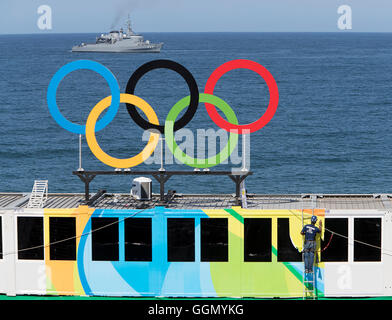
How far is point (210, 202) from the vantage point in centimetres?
2303

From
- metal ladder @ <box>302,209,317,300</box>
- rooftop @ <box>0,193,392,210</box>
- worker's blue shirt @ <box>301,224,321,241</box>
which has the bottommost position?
→ metal ladder @ <box>302,209,317,300</box>

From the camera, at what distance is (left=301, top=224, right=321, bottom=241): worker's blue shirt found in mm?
20203

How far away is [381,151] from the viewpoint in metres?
79.9

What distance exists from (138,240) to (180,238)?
1160 mm

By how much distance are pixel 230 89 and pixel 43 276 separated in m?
107

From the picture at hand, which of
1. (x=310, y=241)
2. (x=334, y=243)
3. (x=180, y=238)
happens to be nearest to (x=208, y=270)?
(x=180, y=238)

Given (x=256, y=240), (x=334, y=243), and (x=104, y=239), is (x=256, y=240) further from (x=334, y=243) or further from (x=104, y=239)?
(x=104, y=239)

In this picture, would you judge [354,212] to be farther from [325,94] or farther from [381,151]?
[325,94]

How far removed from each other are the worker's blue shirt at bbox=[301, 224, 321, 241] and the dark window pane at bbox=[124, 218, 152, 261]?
4.21 m

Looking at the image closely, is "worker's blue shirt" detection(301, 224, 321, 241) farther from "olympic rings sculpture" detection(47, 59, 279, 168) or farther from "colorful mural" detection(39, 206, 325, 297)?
"olympic rings sculpture" detection(47, 59, 279, 168)

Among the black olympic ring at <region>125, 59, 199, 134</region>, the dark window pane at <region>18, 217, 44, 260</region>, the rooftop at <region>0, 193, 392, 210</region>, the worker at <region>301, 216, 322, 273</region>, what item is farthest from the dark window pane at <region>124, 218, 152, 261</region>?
the worker at <region>301, 216, 322, 273</region>

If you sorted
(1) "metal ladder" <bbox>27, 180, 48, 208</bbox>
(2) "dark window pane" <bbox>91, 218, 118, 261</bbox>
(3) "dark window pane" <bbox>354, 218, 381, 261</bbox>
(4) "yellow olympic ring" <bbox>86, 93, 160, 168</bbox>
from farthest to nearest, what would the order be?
(4) "yellow olympic ring" <bbox>86, 93, 160, 168</bbox> < (1) "metal ladder" <bbox>27, 180, 48, 208</bbox> < (2) "dark window pane" <bbox>91, 218, 118, 261</bbox> < (3) "dark window pane" <bbox>354, 218, 381, 261</bbox>

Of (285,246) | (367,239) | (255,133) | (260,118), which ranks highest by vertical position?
(255,133)

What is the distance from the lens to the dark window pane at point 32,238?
21.4 metres
